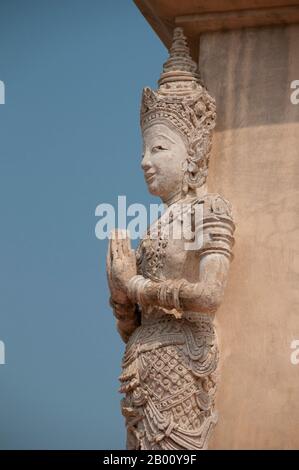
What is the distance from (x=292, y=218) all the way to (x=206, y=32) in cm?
165

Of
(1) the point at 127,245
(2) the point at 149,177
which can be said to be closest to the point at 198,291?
(1) the point at 127,245

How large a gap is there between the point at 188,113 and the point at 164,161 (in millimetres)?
385

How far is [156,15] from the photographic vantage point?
12984mm

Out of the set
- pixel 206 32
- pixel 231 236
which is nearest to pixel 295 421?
pixel 231 236

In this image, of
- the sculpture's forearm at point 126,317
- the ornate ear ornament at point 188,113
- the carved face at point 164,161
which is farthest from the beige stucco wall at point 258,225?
the sculpture's forearm at point 126,317

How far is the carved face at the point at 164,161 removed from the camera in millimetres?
12242

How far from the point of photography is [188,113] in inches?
483

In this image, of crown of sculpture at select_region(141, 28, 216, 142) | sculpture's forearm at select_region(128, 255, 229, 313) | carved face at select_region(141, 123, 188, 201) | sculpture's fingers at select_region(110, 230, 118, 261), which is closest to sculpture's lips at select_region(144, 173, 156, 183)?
carved face at select_region(141, 123, 188, 201)

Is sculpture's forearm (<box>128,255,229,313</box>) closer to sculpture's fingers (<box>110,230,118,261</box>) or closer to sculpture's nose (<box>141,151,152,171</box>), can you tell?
sculpture's fingers (<box>110,230,118,261</box>)

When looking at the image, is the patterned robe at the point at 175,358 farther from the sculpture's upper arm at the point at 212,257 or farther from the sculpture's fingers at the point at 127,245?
the sculpture's fingers at the point at 127,245

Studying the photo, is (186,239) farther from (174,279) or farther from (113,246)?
(113,246)

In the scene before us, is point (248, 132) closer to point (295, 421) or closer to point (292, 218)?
point (292, 218)

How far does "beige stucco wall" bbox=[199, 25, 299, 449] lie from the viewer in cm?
1176
